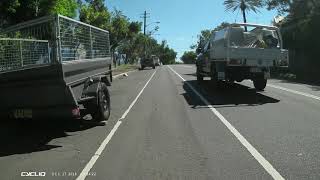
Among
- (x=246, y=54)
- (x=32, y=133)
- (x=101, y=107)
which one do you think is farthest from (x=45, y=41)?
(x=246, y=54)

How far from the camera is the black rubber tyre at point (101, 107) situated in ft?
39.0

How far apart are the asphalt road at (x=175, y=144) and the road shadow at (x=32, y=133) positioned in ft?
0.06

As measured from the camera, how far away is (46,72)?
9891mm

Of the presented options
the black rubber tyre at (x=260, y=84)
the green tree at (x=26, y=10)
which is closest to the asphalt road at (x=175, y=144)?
the black rubber tyre at (x=260, y=84)

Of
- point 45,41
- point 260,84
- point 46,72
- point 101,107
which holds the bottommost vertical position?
point 260,84

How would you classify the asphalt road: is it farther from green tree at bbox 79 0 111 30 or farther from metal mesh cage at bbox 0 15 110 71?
green tree at bbox 79 0 111 30

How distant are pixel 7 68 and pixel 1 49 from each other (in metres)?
0.45

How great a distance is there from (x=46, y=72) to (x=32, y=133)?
6.30 feet

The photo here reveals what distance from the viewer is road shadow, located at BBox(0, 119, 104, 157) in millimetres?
9672

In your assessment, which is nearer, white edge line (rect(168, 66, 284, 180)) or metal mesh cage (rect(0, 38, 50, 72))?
white edge line (rect(168, 66, 284, 180))

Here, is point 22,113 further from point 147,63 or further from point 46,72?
point 147,63

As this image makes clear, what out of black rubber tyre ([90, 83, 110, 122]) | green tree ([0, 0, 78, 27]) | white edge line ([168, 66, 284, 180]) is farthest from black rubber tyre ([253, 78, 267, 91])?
black rubber tyre ([90, 83, 110, 122])

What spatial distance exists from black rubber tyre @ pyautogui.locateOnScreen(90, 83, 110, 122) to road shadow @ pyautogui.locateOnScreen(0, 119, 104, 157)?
0.64 ft

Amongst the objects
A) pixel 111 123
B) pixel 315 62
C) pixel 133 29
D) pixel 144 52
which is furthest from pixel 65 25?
pixel 144 52
